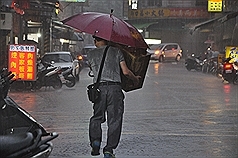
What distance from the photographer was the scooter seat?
399cm

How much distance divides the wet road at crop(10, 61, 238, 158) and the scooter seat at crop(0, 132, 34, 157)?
3.90 m

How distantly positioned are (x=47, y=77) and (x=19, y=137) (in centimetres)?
1510

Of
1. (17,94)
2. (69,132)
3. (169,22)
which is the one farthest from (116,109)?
(169,22)

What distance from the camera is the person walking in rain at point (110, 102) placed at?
23.5ft

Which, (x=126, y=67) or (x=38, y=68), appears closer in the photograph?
(x=126, y=67)

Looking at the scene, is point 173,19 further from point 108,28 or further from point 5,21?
point 108,28

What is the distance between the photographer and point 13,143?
4.04 meters

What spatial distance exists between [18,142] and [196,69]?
31.1 meters

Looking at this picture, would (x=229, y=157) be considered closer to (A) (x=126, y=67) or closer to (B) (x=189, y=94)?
(A) (x=126, y=67)

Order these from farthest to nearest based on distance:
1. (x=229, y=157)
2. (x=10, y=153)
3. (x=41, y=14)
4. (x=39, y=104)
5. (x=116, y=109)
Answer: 1. (x=41, y=14)
2. (x=39, y=104)
3. (x=229, y=157)
4. (x=116, y=109)
5. (x=10, y=153)

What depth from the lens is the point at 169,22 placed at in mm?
53844

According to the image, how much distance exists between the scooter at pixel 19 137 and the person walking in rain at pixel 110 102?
1.69 metres

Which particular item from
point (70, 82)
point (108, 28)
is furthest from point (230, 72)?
point (108, 28)

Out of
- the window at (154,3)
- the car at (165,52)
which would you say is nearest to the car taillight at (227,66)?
the car at (165,52)
